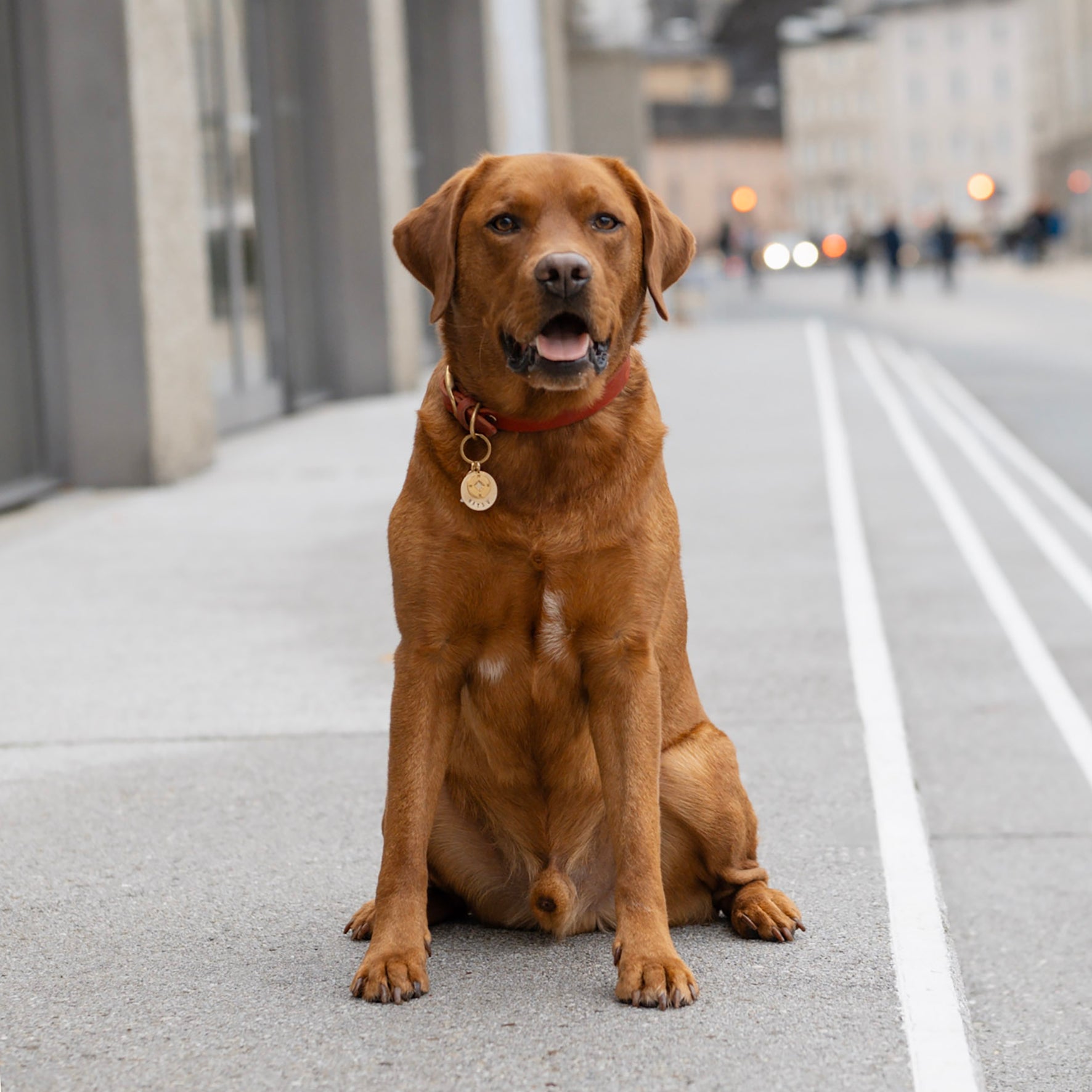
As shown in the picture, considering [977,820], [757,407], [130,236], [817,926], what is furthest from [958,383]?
[817,926]

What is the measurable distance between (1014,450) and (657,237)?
9876 millimetres

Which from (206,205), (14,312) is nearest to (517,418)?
(14,312)

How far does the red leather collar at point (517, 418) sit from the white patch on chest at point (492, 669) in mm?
→ 421

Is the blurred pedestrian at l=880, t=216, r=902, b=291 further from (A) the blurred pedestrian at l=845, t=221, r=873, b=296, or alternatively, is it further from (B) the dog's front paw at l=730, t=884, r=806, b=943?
(B) the dog's front paw at l=730, t=884, r=806, b=943

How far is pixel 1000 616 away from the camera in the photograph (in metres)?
7.28

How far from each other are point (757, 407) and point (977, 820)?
9.87 m

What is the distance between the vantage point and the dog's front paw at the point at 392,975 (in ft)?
10.4

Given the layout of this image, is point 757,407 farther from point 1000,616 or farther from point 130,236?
point 1000,616

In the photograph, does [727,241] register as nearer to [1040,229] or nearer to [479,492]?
[1040,229]

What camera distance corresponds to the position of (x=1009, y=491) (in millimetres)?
10766

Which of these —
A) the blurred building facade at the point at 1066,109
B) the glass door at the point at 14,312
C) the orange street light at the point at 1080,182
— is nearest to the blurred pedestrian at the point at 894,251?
the blurred building facade at the point at 1066,109

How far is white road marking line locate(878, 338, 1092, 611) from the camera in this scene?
8242 millimetres

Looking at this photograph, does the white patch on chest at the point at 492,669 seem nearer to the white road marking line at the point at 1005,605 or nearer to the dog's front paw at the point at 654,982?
the dog's front paw at the point at 654,982

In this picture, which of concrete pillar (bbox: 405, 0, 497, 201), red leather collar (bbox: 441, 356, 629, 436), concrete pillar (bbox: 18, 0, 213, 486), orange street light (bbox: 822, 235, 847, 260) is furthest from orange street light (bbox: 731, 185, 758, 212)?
red leather collar (bbox: 441, 356, 629, 436)
